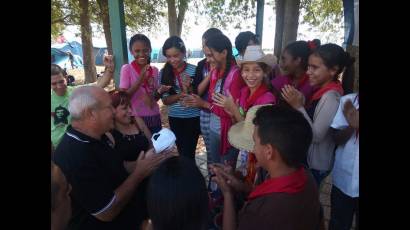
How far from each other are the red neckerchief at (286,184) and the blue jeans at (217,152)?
148cm

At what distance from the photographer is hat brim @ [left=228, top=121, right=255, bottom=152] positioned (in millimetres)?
2209

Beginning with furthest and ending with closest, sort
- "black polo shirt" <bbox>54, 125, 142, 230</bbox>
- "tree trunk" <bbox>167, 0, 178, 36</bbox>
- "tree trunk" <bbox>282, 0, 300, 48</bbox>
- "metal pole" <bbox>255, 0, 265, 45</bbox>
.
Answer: "tree trunk" <bbox>167, 0, 178, 36</bbox> → "tree trunk" <bbox>282, 0, 300, 48</bbox> → "metal pole" <bbox>255, 0, 265, 45</bbox> → "black polo shirt" <bbox>54, 125, 142, 230</bbox>

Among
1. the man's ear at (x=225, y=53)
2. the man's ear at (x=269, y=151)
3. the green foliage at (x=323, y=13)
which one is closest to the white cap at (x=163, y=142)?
the man's ear at (x=269, y=151)

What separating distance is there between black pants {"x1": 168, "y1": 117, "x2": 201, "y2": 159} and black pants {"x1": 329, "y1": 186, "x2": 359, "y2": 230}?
1820 millimetres

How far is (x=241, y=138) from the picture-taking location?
233cm

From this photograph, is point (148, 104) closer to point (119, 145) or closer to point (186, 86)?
point (186, 86)

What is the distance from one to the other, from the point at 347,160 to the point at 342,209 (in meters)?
0.38

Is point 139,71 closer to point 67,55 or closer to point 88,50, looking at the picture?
point 88,50

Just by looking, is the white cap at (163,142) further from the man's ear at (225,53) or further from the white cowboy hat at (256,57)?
the man's ear at (225,53)

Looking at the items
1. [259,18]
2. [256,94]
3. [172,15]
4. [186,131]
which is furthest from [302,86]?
[172,15]

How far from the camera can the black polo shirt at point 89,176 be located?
1680mm

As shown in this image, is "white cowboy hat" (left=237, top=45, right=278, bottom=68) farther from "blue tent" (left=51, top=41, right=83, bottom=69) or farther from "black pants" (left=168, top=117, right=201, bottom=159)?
"blue tent" (left=51, top=41, right=83, bottom=69)

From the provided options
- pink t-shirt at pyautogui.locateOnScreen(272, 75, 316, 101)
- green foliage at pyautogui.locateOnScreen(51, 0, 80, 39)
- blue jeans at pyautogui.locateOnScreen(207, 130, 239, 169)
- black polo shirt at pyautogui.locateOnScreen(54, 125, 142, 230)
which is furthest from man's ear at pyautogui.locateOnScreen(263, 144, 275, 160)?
green foliage at pyautogui.locateOnScreen(51, 0, 80, 39)
